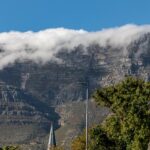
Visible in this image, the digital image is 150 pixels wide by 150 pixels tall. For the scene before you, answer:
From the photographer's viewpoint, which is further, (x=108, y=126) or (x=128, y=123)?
(x=108, y=126)

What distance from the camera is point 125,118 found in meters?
90.9

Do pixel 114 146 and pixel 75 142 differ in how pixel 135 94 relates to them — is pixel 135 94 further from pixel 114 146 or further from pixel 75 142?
pixel 75 142

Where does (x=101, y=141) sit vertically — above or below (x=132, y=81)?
below

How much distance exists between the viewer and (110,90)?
96375 millimetres

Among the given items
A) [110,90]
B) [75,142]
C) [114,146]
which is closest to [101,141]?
[114,146]

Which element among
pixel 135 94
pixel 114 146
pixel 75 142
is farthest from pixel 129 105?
pixel 75 142

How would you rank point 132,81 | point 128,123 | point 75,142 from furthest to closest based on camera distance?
point 75,142 → point 132,81 → point 128,123

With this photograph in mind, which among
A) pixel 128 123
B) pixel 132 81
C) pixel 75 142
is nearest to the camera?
pixel 128 123

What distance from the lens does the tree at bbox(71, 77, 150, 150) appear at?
294 feet

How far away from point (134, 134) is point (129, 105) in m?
4.50

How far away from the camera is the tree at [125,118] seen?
294 feet

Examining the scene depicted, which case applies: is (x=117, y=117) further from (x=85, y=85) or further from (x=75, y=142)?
(x=75, y=142)

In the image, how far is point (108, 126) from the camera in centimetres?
9562

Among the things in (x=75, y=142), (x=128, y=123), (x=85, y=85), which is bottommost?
(x=75, y=142)
